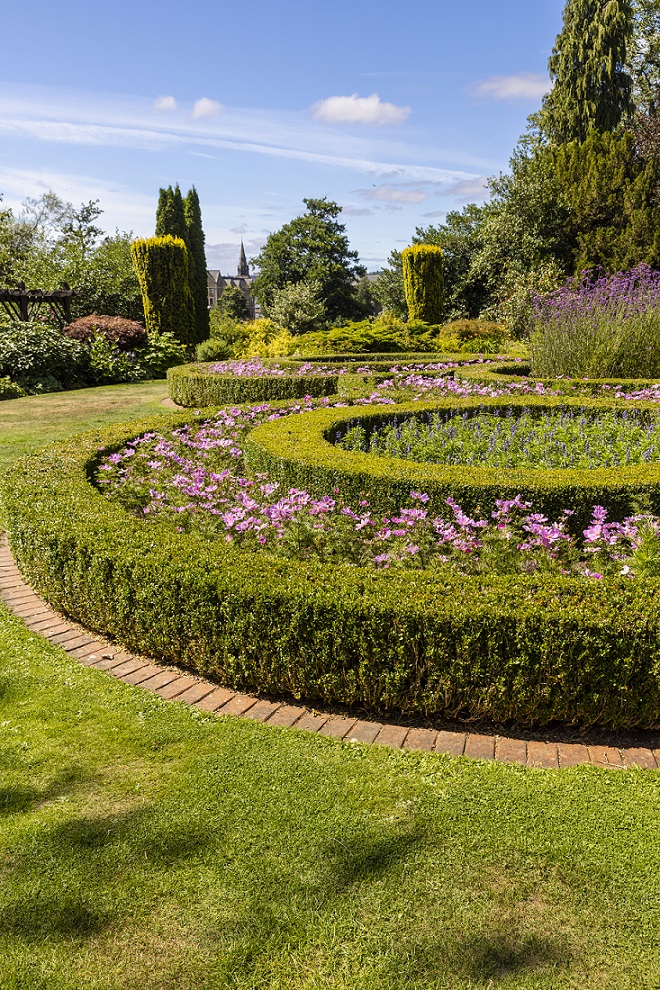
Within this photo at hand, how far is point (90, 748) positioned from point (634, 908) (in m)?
2.32

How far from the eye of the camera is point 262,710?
351 centimetres

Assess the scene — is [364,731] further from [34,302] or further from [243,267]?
[243,267]

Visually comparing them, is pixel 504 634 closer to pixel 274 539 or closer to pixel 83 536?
pixel 274 539

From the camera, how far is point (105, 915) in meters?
2.28

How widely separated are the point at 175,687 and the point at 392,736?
124 centimetres

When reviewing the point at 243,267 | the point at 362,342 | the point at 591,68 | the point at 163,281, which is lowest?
the point at 362,342

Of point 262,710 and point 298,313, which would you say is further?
point 298,313

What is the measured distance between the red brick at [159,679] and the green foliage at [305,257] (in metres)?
48.7

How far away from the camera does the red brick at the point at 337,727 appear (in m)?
3.29

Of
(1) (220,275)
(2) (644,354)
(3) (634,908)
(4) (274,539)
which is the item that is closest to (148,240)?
(2) (644,354)

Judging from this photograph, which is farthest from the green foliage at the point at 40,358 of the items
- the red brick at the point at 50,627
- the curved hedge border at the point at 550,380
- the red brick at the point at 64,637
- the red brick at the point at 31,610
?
the red brick at the point at 64,637

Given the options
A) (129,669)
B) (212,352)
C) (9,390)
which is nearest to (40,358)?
(9,390)

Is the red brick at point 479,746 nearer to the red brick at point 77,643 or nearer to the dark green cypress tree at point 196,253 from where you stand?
the red brick at point 77,643

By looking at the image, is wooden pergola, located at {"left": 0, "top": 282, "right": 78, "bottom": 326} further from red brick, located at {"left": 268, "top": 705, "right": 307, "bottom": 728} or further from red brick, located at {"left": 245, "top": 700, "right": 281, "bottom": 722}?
red brick, located at {"left": 268, "top": 705, "right": 307, "bottom": 728}
